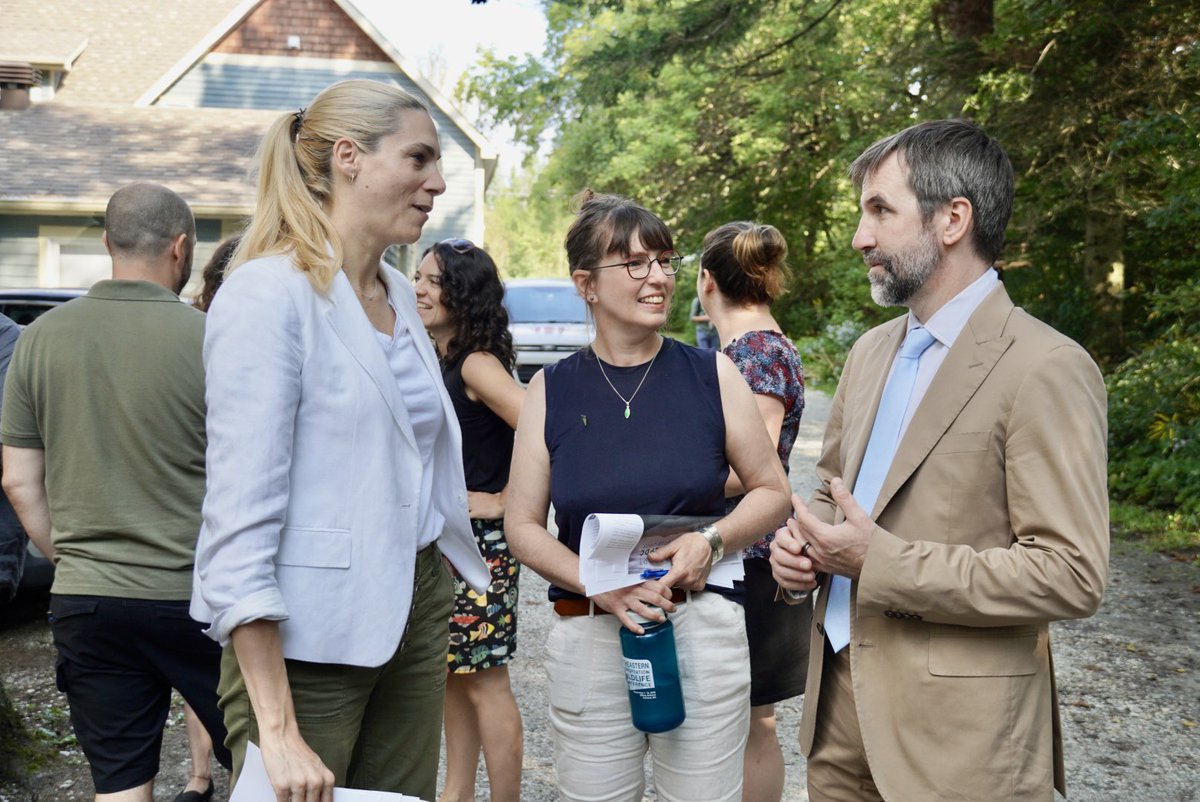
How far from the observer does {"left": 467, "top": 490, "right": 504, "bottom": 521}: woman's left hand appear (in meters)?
3.83

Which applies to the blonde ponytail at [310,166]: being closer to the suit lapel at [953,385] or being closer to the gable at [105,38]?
the suit lapel at [953,385]

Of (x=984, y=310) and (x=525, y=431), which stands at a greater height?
(x=984, y=310)

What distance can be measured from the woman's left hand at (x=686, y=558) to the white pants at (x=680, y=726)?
0.41ft

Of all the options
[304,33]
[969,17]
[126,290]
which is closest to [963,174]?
[126,290]

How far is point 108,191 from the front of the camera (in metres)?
18.2

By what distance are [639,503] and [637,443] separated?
159 mm

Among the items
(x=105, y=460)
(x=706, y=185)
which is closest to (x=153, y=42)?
(x=706, y=185)

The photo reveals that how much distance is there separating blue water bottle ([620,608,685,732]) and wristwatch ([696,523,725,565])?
0.21 meters

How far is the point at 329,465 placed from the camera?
2.10 m

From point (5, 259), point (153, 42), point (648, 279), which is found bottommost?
point (5, 259)

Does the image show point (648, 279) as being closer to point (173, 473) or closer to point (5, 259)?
point (173, 473)

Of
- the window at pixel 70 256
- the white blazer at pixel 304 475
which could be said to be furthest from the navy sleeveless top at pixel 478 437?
→ the window at pixel 70 256

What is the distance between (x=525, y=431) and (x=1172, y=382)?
7707 millimetres

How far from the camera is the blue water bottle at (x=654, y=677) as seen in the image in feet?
8.80
